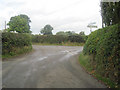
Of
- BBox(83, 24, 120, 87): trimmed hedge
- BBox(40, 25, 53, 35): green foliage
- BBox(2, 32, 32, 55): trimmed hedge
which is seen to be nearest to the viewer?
BBox(83, 24, 120, 87): trimmed hedge

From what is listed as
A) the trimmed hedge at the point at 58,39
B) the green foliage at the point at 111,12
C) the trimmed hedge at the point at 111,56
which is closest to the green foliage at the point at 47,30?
the trimmed hedge at the point at 58,39

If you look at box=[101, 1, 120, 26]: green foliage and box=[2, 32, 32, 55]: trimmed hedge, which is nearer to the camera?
box=[101, 1, 120, 26]: green foliage

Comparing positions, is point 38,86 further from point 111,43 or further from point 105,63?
point 111,43

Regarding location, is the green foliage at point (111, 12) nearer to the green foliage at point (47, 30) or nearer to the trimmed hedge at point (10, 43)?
the trimmed hedge at point (10, 43)

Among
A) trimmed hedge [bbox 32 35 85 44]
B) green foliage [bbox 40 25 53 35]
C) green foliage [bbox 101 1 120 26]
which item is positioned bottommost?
trimmed hedge [bbox 32 35 85 44]

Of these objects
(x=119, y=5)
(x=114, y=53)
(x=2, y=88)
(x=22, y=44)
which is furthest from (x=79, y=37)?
(x=2, y=88)

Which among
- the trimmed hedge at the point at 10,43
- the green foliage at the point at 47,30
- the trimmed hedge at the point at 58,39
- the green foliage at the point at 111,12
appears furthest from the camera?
the green foliage at the point at 47,30

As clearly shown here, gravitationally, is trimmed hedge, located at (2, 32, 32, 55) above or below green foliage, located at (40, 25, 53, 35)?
below

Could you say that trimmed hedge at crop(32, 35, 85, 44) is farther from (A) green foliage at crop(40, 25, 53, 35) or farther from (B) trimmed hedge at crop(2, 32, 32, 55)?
(A) green foliage at crop(40, 25, 53, 35)

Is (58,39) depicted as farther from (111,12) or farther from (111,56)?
(111,56)

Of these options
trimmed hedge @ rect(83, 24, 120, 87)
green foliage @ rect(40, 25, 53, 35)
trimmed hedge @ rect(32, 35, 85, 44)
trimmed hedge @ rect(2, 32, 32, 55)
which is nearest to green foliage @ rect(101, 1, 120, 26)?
trimmed hedge @ rect(83, 24, 120, 87)

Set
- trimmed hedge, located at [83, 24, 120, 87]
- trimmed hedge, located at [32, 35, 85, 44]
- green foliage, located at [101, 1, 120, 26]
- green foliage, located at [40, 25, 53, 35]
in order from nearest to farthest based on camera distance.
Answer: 1. trimmed hedge, located at [83, 24, 120, 87]
2. green foliage, located at [101, 1, 120, 26]
3. trimmed hedge, located at [32, 35, 85, 44]
4. green foliage, located at [40, 25, 53, 35]

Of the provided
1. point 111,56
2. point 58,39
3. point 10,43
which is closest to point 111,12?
point 111,56

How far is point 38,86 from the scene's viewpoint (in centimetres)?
434
